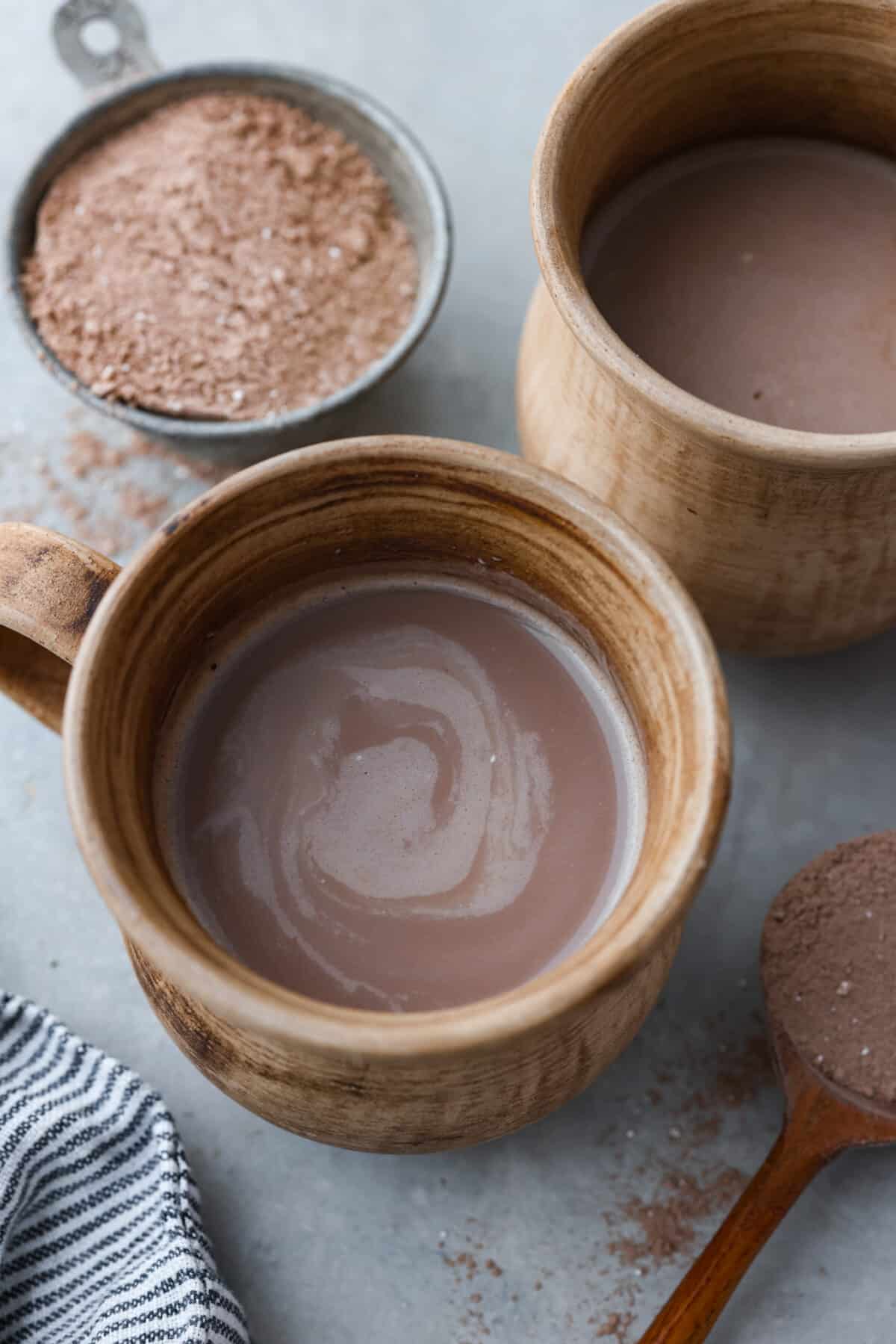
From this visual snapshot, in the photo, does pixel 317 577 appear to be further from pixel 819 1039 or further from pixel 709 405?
pixel 819 1039

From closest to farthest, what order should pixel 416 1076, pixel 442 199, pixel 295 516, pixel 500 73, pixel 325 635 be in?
pixel 416 1076 < pixel 295 516 < pixel 325 635 < pixel 442 199 < pixel 500 73

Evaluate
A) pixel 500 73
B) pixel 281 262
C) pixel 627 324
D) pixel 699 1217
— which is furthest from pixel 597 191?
pixel 699 1217

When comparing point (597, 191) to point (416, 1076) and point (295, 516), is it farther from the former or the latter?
point (416, 1076)

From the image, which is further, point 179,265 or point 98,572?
point 179,265

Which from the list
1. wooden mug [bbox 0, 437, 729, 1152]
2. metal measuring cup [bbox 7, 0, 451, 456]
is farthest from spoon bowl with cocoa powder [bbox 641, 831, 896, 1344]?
metal measuring cup [bbox 7, 0, 451, 456]

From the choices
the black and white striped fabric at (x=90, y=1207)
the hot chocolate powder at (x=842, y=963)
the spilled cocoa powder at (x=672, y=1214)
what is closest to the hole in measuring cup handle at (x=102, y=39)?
the black and white striped fabric at (x=90, y=1207)

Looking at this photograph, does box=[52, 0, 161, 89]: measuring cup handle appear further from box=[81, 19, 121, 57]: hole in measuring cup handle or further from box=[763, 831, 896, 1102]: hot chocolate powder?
box=[763, 831, 896, 1102]: hot chocolate powder
